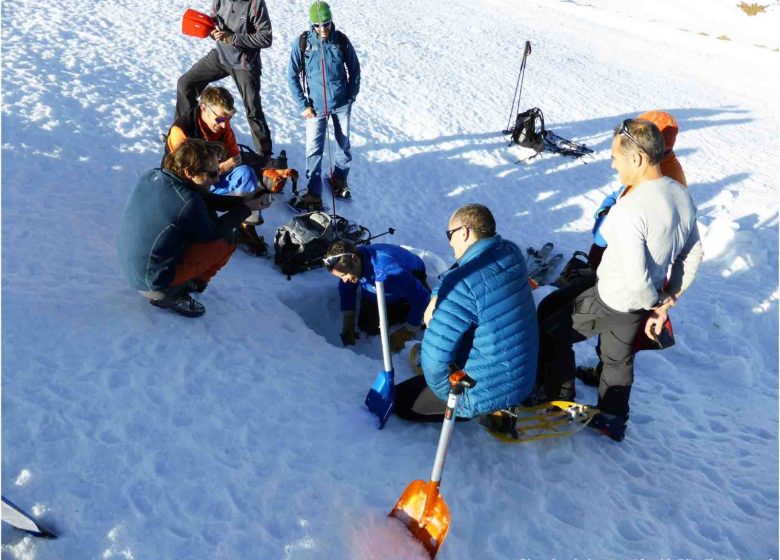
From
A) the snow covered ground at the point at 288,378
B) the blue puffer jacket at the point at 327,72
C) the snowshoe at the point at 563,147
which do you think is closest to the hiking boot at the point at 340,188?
the snow covered ground at the point at 288,378

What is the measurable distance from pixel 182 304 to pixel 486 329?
270 cm

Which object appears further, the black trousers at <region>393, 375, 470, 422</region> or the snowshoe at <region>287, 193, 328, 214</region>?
the snowshoe at <region>287, 193, 328, 214</region>

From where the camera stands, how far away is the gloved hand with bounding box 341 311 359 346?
5309 mm

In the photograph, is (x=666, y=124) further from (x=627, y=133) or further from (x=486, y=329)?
(x=486, y=329)

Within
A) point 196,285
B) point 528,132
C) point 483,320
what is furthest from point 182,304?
point 528,132

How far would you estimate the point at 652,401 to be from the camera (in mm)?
5117

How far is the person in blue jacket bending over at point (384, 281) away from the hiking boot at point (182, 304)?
3.88 feet

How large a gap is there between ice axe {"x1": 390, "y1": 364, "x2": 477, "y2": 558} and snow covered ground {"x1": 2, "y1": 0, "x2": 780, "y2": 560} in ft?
0.28

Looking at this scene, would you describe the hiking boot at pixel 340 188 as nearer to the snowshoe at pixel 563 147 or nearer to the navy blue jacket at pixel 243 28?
the navy blue jacket at pixel 243 28

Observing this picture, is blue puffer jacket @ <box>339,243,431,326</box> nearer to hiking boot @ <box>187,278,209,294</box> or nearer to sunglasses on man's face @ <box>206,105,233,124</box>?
hiking boot @ <box>187,278,209,294</box>

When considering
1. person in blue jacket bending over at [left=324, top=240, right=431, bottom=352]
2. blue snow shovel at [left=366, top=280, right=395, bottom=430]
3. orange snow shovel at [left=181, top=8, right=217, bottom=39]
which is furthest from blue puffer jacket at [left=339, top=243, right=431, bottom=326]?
orange snow shovel at [left=181, top=8, right=217, bottom=39]

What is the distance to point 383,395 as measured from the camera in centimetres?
402

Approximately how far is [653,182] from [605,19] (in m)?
26.1

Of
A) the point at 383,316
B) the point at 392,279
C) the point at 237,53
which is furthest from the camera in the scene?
the point at 237,53
